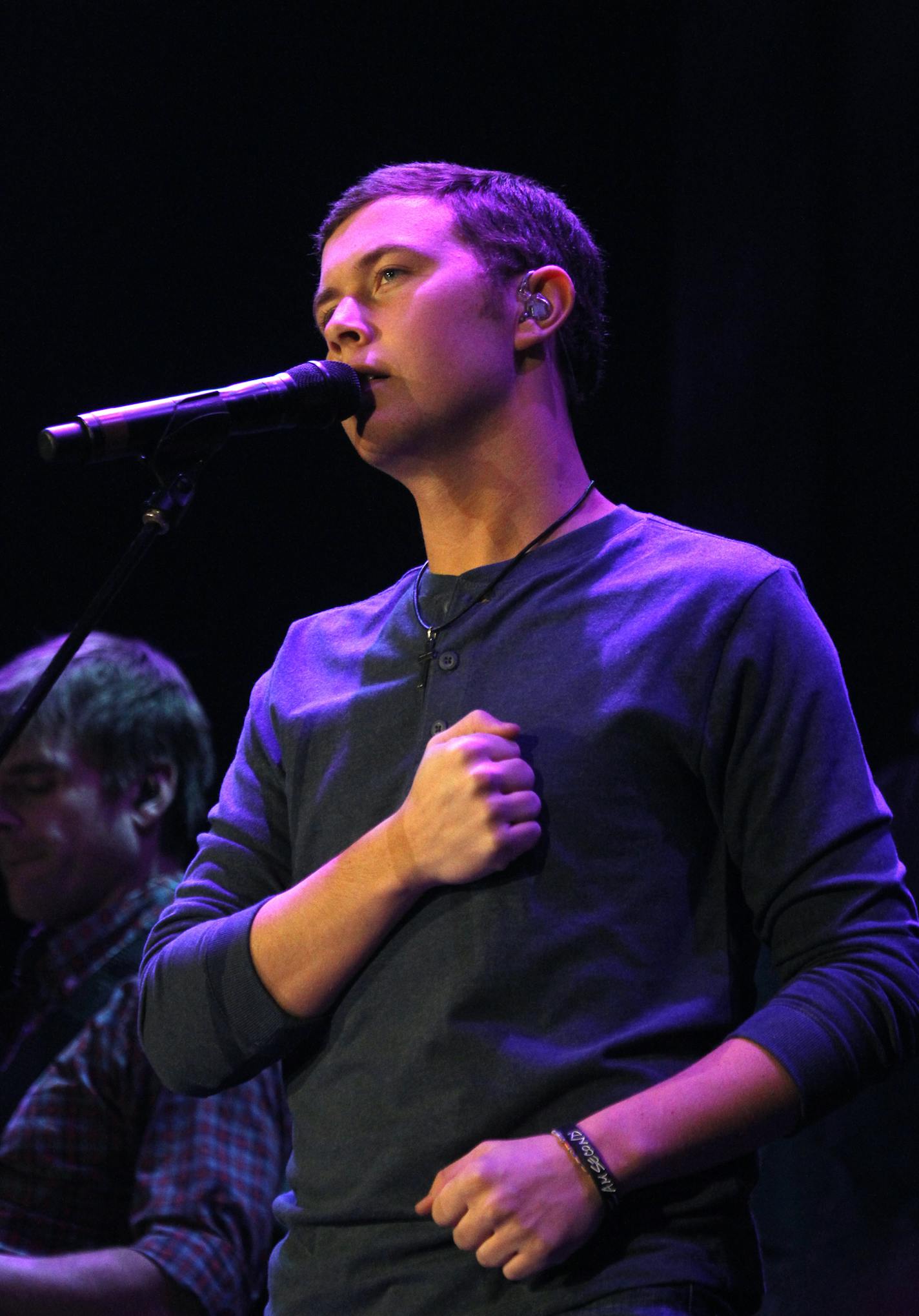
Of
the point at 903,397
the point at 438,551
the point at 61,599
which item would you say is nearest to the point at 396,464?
the point at 438,551

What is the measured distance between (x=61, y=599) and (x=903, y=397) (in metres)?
1.92

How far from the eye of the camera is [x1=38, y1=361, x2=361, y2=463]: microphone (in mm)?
1335

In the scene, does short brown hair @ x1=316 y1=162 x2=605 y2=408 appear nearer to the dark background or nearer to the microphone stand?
the microphone stand

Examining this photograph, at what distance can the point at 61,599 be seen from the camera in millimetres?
3254

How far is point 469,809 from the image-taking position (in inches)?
50.4

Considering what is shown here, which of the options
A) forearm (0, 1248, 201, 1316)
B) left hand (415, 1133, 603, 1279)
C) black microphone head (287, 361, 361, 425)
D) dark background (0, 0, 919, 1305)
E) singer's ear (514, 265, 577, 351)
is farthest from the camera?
dark background (0, 0, 919, 1305)

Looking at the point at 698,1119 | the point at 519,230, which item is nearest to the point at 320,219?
the point at 519,230

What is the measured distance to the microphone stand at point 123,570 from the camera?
1363 mm

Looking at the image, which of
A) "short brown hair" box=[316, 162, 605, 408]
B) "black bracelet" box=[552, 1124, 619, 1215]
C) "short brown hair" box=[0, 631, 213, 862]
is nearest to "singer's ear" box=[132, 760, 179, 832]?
"short brown hair" box=[0, 631, 213, 862]

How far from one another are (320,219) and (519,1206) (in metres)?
2.62

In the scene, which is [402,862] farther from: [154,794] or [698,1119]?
[154,794]

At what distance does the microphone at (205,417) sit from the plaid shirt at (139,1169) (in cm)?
111

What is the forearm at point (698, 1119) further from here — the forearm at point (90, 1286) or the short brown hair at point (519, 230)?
the forearm at point (90, 1286)

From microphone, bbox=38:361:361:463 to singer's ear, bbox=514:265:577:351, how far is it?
26 cm
